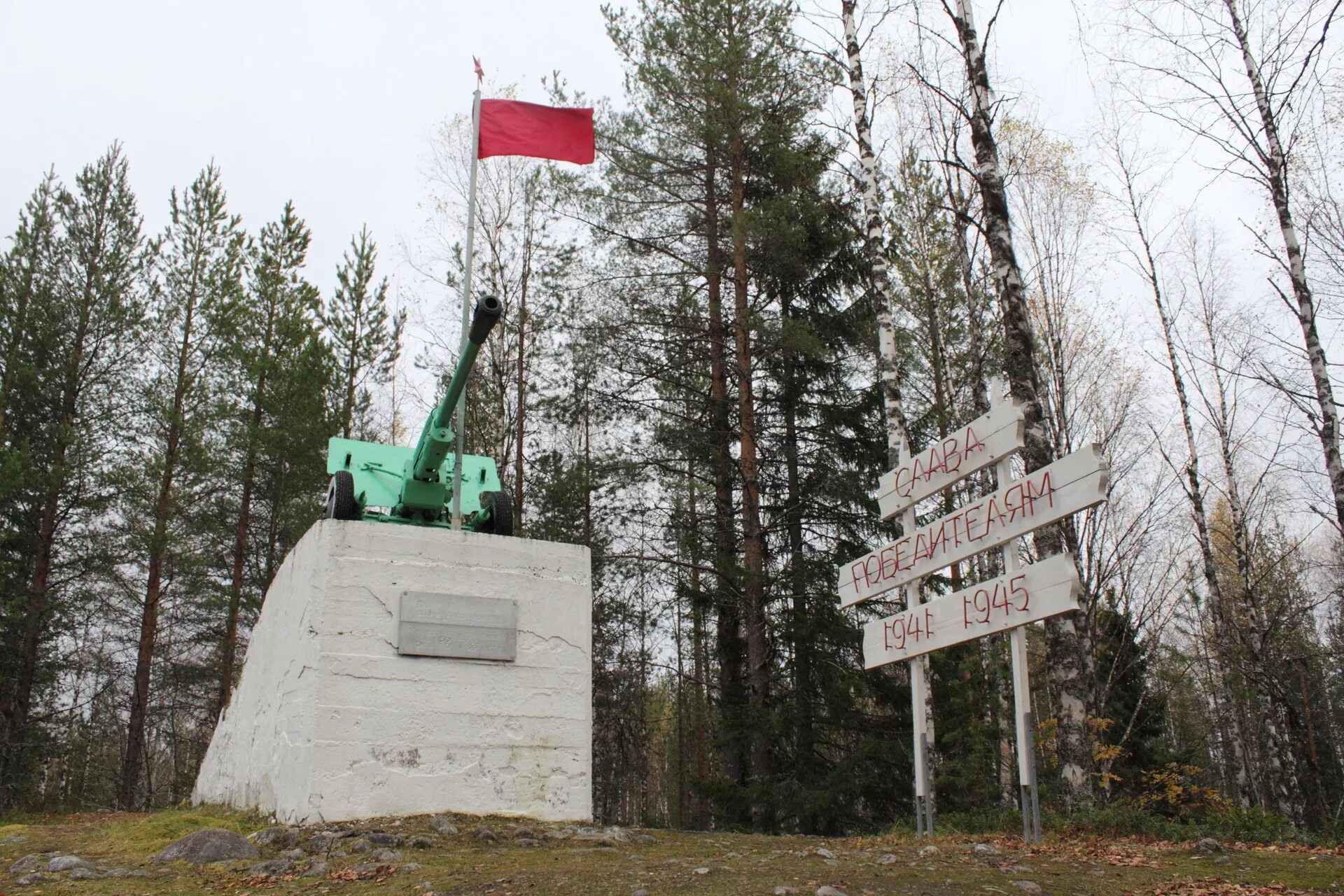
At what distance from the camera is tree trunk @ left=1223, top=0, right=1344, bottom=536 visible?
1001 centimetres

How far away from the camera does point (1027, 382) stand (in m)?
8.12

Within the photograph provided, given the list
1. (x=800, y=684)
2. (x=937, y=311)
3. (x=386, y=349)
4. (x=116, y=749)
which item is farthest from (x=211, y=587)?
(x=116, y=749)

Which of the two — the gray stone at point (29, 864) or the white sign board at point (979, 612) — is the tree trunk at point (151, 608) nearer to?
the gray stone at point (29, 864)

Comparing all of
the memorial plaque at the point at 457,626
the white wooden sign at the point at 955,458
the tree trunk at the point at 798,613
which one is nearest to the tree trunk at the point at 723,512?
the tree trunk at the point at 798,613

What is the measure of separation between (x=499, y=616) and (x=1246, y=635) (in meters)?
11.5

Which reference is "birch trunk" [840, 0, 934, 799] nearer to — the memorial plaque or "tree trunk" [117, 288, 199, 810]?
the memorial plaque

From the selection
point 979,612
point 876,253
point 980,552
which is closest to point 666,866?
point 979,612

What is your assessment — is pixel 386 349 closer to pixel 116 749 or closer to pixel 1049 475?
pixel 1049 475

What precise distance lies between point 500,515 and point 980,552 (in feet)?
14.3

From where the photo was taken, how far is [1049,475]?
5918 millimetres

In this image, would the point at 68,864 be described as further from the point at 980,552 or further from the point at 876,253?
the point at 876,253

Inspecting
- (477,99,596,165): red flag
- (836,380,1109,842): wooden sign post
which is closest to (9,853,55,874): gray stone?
(836,380,1109,842): wooden sign post

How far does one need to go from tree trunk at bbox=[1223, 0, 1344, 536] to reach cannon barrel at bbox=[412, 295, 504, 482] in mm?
8683

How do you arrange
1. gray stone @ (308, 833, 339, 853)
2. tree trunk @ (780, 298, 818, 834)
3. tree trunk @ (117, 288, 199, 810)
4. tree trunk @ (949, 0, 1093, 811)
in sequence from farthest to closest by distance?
tree trunk @ (117, 288, 199, 810) < tree trunk @ (780, 298, 818, 834) < tree trunk @ (949, 0, 1093, 811) < gray stone @ (308, 833, 339, 853)
